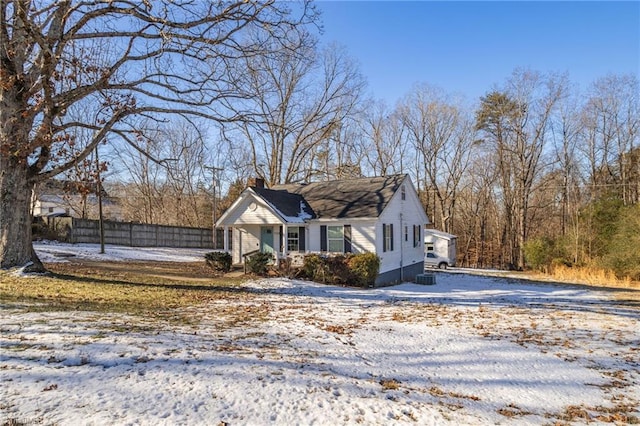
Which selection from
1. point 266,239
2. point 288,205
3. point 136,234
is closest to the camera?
point 288,205

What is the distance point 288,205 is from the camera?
794 inches

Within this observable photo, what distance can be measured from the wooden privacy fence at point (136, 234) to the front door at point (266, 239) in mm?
14072

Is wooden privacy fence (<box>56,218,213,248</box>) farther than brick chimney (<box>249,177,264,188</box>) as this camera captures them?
Yes

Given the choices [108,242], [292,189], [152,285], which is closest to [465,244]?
[292,189]

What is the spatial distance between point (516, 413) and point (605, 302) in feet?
42.5

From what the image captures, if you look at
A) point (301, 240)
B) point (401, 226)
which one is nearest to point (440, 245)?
point (401, 226)

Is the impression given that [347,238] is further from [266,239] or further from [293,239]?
[266,239]

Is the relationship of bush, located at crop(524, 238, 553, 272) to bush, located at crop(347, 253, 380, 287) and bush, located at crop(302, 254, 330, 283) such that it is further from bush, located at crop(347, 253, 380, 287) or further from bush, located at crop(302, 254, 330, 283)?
bush, located at crop(302, 254, 330, 283)

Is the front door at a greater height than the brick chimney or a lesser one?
lesser

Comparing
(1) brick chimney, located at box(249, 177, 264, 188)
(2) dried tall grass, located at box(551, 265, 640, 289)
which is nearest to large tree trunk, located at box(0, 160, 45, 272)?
(1) brick chimney, located at box(249, 177, 264, 188)

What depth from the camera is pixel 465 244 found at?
43.4 metres

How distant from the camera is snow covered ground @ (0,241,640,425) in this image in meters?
3.85

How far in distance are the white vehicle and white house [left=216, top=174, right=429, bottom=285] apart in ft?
38.1

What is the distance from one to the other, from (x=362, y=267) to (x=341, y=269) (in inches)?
37.3
